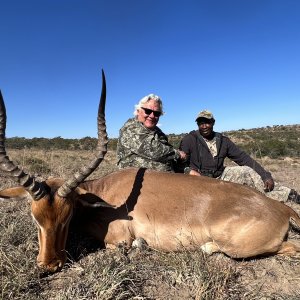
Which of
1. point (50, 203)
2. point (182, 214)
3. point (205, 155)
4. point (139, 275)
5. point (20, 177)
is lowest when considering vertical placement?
point (139, 275)

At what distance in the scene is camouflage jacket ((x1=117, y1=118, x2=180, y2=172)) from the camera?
21.1 ft

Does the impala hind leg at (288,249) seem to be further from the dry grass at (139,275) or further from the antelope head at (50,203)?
the antelope head at (50,203)

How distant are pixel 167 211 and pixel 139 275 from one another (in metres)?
1.10

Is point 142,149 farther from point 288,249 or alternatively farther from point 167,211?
point 288,249

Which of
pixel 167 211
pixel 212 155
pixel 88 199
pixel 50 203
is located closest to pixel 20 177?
pixel 50 203

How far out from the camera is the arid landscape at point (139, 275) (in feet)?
11.7

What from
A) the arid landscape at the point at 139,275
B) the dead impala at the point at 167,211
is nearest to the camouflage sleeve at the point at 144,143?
the dead impala at the point at 167,211

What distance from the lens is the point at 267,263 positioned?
455 centimetres

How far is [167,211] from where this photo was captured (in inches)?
192

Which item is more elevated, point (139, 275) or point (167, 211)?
point (167, 211)

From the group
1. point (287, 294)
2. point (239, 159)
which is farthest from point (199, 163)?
point (287, 294)

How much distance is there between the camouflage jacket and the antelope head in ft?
6.99

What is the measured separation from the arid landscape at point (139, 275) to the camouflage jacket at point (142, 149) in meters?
1.95

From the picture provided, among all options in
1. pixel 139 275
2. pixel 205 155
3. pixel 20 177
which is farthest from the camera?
pixel 205 155
